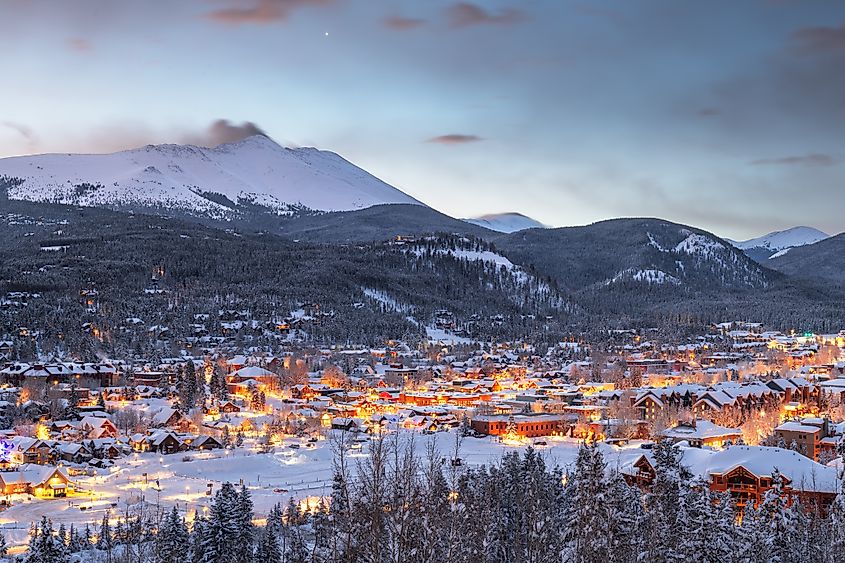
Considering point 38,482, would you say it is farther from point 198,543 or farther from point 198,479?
point 198,543

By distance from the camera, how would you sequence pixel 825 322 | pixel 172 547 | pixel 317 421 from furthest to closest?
pixel 825 322 → pixel 317 421 → pixel 172 547

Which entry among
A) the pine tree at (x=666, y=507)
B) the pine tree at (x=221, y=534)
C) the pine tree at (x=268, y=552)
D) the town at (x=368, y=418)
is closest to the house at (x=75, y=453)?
the town at (x=368, y=418)

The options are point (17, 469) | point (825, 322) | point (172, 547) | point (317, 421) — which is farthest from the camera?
point (825, 322)

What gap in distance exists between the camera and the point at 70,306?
93625 mm

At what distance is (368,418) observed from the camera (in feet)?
178

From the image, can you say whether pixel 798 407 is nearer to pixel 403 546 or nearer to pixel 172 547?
pixel 172 547

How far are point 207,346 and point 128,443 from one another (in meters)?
42.0

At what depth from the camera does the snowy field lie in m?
31.8

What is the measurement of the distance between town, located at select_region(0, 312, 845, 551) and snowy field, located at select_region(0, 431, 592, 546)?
0.13m

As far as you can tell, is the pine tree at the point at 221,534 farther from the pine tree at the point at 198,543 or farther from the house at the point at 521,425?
the house at the point at 521,425

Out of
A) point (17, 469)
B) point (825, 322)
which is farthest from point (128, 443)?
point (825, 322)

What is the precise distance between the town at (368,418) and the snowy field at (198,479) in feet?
0.43

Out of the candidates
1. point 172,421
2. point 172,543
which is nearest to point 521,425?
point 172,421

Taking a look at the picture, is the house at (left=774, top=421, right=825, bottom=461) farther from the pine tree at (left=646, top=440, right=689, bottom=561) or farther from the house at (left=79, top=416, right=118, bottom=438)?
the house at (left=79, top=416, right=118, bottom=438)
